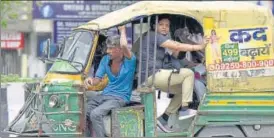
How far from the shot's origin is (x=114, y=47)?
7.99 metres

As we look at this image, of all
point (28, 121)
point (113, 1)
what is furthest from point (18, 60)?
point (28, 121)

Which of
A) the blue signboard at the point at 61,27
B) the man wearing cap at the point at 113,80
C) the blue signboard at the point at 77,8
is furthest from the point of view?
the blue signboard at the point at 77,8

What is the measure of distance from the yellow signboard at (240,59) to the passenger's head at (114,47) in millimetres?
1105

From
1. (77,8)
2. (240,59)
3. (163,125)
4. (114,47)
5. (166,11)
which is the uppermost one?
(77,8)

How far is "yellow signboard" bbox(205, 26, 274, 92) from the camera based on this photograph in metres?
7.71

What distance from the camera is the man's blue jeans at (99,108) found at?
25.5 feet

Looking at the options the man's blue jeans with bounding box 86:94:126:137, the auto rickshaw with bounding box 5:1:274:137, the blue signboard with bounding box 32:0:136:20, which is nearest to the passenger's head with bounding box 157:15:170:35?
the auto rickshaw with bounding box 5:1:274:137

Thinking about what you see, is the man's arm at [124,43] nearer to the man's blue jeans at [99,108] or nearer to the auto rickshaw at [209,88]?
the auto rickshaw at [209,88]

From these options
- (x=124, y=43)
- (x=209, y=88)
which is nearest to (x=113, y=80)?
(x=124, y=43)

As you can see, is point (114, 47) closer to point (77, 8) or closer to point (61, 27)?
point (61, 27)

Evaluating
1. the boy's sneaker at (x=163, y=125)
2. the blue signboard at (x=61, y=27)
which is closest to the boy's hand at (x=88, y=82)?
the boy's sneaker at (x=163, y=125)

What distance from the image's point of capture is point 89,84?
7.86 metres

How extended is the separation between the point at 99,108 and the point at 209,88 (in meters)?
1.36

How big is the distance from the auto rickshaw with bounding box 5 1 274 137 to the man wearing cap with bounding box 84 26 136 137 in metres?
0.13
